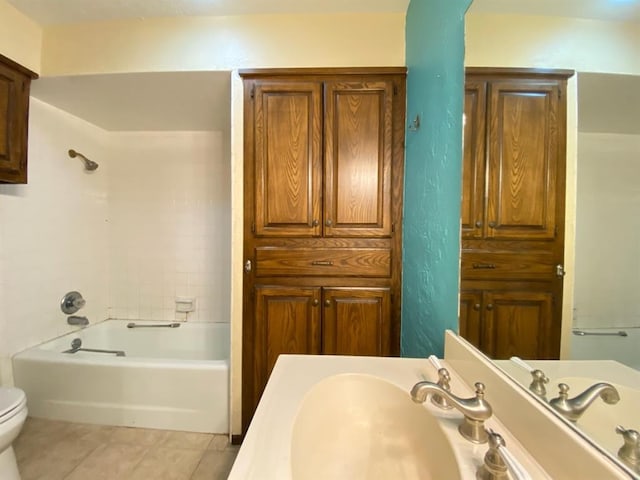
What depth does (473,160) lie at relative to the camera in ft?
2.51

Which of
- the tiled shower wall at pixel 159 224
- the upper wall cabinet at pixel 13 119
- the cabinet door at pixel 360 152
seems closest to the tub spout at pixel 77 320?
the tiled shower wall at pixel 159 224

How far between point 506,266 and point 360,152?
0.92 meters

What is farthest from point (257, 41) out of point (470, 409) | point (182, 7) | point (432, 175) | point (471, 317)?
point (470, 409)

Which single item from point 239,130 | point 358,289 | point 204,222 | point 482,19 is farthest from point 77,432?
point 482,19

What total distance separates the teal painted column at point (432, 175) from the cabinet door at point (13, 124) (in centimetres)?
214

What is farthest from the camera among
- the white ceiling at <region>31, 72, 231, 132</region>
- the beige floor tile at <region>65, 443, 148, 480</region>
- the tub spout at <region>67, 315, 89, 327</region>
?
the tub spout at <region>67, 315, 89, 327</region>

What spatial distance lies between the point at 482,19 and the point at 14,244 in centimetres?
258

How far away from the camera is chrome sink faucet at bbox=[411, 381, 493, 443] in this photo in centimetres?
49

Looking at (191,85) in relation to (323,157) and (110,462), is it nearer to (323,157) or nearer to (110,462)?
(323,157)

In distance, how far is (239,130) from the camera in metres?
1.39

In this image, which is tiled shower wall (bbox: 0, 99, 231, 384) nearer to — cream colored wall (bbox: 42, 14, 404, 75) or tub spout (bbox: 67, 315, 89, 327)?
tub spout (bbox: 67, 315, 89, 327)

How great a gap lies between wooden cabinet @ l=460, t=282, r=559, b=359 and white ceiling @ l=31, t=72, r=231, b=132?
1.62 m

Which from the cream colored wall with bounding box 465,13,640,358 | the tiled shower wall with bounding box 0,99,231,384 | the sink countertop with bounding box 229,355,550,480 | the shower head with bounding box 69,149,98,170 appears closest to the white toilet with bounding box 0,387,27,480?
the tiled shower wall with bounding box 0,99,231,384

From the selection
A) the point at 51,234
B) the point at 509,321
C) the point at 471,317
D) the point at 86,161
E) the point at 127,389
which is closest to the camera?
the point at 509,321
